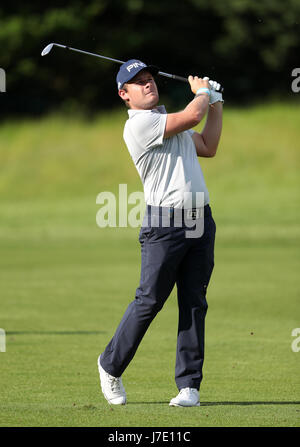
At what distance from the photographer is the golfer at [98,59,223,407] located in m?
5.87

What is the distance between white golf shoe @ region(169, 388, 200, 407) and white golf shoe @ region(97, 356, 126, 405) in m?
0.31

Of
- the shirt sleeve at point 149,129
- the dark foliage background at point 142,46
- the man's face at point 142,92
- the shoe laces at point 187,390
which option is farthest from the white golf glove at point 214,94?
the dark foliage background at point 142,46

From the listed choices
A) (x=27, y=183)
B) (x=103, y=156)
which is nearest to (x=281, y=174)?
(x=103, y=156)

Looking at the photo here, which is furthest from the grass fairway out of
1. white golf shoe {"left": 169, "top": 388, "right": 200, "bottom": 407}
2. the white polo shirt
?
the white polo shirt

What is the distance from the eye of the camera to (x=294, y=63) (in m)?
38.0

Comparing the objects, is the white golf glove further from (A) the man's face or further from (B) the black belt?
(B) the black belt

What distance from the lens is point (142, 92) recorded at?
6.07 meters

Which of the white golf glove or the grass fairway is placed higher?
the white golf glove

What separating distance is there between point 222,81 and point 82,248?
20.2m

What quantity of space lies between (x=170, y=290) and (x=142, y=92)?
1.22 meters

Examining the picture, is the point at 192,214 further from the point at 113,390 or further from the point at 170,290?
the point at 113,390

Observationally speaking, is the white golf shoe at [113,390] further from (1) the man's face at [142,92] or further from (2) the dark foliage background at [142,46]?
(2) the dark foliage background at [142,46]

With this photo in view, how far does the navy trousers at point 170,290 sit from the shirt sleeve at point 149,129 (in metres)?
0.50
